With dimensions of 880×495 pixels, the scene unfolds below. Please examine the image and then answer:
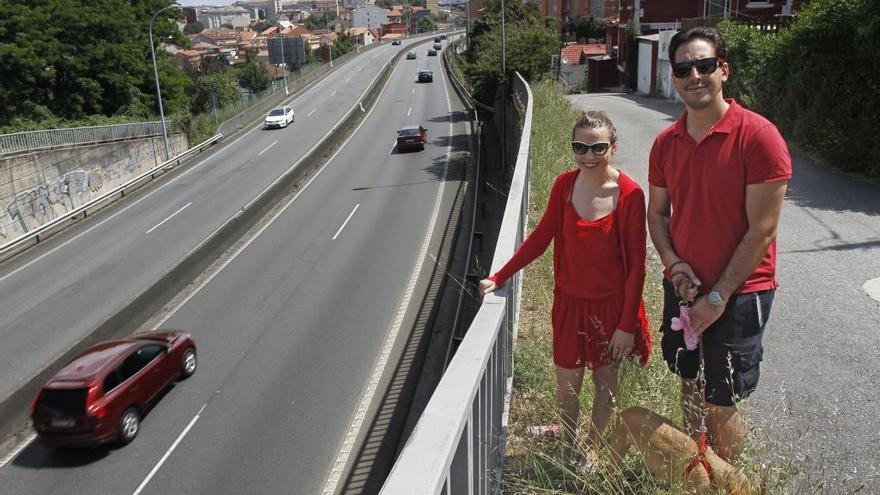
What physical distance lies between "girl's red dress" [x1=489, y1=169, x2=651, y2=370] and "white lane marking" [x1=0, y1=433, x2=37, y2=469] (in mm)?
12193

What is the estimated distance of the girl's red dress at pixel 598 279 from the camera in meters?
3.46

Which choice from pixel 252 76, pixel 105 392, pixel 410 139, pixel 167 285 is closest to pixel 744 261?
pixel 105 392

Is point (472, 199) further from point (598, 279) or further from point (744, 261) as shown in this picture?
point (744, 261)

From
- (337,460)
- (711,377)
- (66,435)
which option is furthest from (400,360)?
(711,377)

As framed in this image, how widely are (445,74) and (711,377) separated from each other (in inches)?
2684

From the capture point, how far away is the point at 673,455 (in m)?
3.02

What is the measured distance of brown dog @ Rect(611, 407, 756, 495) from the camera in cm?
297

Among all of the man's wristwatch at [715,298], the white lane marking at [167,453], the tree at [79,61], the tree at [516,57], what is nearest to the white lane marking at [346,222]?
the tree at [516,57]

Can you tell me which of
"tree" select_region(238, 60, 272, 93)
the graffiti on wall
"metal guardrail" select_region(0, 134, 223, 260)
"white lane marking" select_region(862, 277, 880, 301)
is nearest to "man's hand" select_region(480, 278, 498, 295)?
"white lane marking" select_region(862, 277, 880, 301)

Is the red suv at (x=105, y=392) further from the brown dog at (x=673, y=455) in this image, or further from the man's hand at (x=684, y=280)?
the man's hand at (x=684, y=280)

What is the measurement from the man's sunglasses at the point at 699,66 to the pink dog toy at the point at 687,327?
103 centimetres

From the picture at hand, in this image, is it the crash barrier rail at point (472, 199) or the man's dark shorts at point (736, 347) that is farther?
the crash barrier rail at point (472, 199)

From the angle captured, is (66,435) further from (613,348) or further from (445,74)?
(445,74)

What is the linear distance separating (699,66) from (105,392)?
40.2 feet
